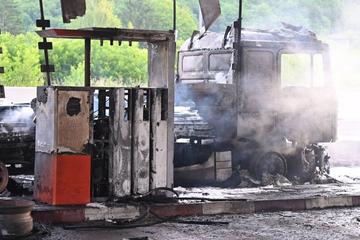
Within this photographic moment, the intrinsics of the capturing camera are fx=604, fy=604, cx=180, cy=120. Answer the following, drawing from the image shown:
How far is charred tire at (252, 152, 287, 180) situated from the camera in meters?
11.4

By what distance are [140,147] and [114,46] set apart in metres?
34.8

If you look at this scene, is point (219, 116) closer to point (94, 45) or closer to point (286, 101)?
point (286, 101)

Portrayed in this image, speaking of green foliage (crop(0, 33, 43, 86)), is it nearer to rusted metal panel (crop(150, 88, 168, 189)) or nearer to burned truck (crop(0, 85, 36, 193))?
burned truck (crop(0, 85, 36, 193))

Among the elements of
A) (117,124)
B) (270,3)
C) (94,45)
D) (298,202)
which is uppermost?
(270,3)

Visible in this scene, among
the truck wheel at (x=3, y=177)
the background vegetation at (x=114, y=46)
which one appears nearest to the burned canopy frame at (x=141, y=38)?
the truck wheel at (x=3, y=177)

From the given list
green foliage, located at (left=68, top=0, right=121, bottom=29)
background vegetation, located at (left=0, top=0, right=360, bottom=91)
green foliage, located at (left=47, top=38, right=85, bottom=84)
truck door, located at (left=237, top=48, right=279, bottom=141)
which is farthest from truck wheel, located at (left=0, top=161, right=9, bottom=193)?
green foliage, located at (left=68, top=0, right=121, bottom=29)

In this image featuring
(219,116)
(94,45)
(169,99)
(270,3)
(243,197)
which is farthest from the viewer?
(270,3)

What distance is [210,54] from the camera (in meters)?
11.9

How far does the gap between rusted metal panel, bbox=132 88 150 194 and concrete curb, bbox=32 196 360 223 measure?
0.38 metres

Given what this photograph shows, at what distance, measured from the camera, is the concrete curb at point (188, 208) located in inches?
272

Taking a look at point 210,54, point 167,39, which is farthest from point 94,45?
point 167,39

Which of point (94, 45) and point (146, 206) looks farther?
point (94, 45)

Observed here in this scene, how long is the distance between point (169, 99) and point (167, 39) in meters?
0.81

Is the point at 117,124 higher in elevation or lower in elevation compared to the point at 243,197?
higher
